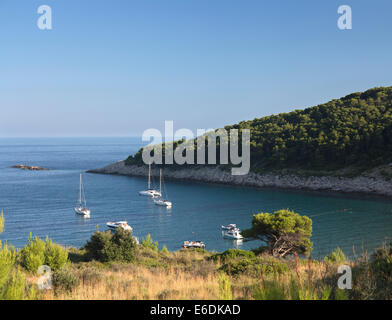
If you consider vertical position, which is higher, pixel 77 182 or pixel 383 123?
pixel 383 123

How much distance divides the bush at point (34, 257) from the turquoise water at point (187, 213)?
26.0 metres

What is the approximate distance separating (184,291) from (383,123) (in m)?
73.0

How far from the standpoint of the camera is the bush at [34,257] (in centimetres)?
1266

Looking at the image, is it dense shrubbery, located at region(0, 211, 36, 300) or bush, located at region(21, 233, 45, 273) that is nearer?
dense shrubbery, located at region(0, 211, 36, 300)

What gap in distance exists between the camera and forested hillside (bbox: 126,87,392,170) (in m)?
66.5

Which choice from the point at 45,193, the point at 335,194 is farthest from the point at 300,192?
the point at 45,193

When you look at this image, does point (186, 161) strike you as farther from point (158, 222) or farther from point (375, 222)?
point (375, 222)

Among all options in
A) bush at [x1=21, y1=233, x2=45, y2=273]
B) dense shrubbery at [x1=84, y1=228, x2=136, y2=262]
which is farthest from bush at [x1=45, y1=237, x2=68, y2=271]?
dense shrubbery at [x1=84, y1=228, x2=136, y2=262]

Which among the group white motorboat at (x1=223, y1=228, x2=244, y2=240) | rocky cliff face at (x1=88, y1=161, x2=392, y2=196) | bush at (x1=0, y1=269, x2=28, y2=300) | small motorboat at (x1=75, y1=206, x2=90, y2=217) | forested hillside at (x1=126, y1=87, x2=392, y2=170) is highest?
forested hillside at (x1=126, y1=87, x2=392, y2=170)

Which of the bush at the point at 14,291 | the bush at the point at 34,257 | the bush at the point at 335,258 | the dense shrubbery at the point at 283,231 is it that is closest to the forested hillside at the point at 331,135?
the dense shrubbery at the point at 283,231

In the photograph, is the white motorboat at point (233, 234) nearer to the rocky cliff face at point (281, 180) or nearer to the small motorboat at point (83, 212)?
the small motorboat at point (83, 212)

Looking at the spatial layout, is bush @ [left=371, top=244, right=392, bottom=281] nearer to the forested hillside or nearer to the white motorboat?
the white motorboat

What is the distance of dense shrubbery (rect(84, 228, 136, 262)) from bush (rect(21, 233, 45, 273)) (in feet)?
11.2
